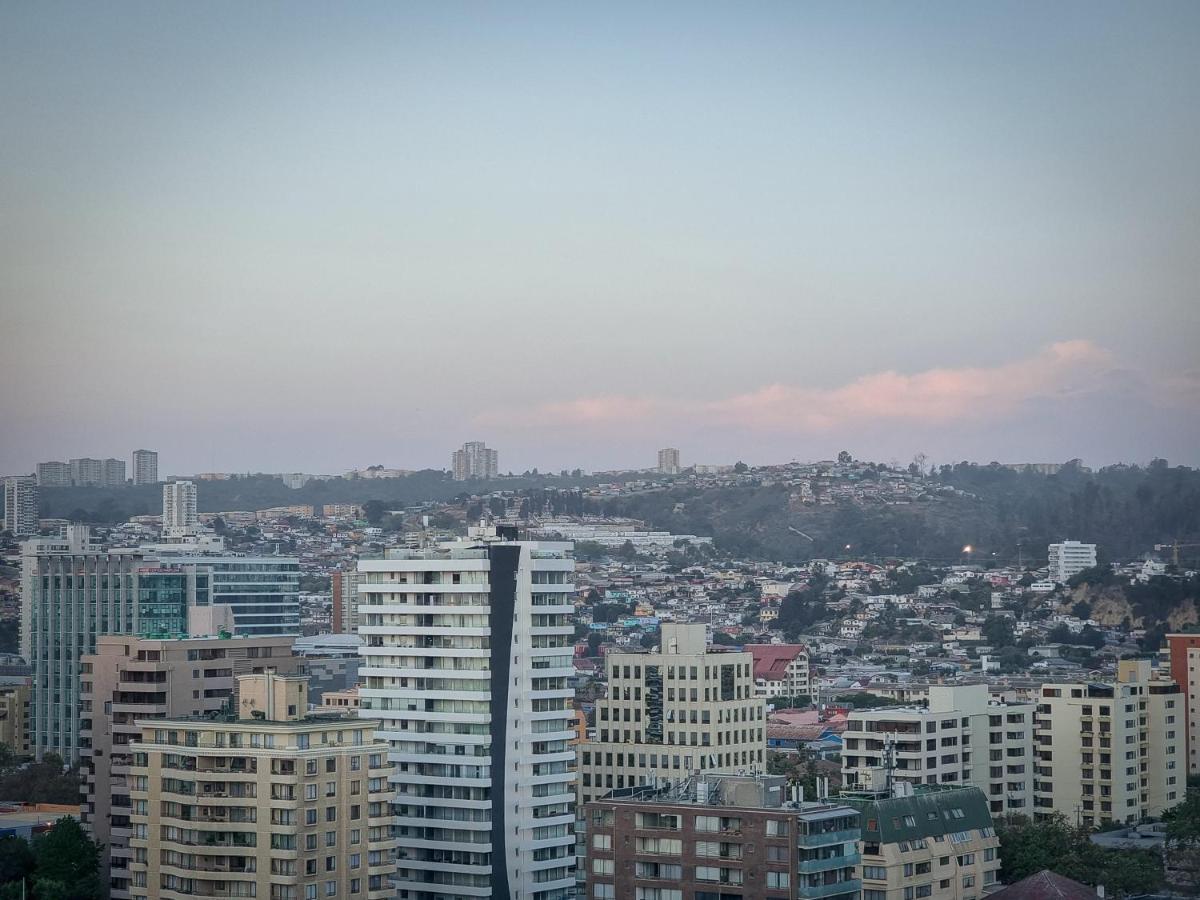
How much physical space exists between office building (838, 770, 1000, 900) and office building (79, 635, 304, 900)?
15.2 meters

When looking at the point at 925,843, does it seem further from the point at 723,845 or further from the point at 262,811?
the point at 262,811

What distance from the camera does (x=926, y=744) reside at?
50.9m

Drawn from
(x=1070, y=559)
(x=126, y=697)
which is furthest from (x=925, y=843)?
(x=1070, y=559)

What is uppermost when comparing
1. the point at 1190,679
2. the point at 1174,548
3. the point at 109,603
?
the point at 1174,548

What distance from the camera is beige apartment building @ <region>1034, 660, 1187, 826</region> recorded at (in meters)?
55.4

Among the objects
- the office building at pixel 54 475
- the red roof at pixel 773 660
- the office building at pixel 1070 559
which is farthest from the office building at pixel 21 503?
the office building at pixel 1070 559

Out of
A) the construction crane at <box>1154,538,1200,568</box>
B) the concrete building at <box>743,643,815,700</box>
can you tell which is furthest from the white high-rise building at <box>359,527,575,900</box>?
the construction crane at <box>1154,538,1200,568</box>

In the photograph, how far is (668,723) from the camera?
49469mm

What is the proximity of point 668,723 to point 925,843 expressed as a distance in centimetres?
1216

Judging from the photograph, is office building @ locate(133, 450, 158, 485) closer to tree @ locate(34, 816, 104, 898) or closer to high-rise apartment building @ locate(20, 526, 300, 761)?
high-rise apartment building @ locate(20, 526, 300, 761)

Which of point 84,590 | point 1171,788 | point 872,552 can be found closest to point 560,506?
point 872,552

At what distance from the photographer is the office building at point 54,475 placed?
120m

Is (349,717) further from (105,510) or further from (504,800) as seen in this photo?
(105,510)

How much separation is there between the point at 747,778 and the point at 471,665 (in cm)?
864
